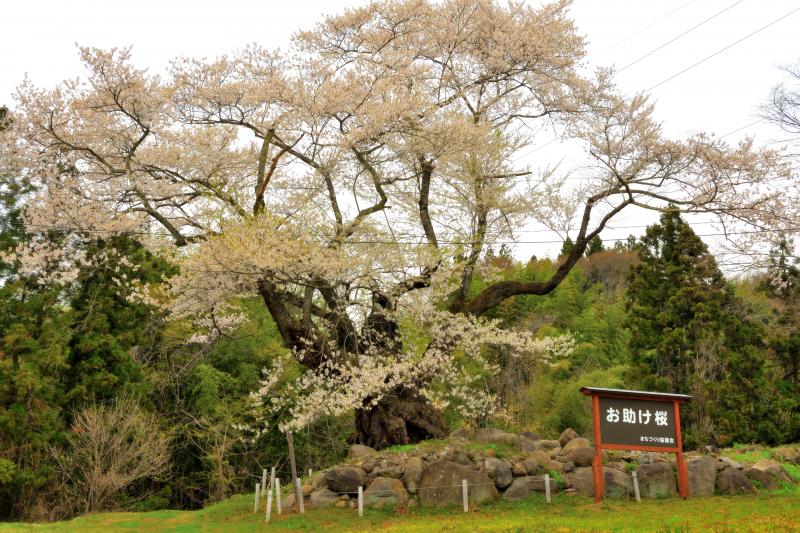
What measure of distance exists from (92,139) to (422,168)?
698 cm

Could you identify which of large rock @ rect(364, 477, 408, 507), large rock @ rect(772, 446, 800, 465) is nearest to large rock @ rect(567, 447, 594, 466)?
large rock @ rect(364, 477, 408, 507)

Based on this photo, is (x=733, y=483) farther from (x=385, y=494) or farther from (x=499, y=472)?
(x=385, y=494)

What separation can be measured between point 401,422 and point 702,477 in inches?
236

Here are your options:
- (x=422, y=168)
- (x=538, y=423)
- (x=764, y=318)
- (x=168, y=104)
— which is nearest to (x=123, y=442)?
(x=168, y=104)

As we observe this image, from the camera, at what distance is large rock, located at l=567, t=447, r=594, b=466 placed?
1388 centimetres

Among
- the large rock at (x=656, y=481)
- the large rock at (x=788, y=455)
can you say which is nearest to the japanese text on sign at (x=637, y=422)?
the large rock at (x=656, y=481)

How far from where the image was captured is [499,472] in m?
13.4

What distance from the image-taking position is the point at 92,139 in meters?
15.4

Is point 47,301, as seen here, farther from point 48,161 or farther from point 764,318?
point 764,318

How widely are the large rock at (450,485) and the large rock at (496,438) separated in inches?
75.7

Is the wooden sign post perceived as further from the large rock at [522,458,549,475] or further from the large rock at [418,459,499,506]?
the large rock at [418,459,499,506]

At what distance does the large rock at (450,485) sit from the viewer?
1303 centimetres

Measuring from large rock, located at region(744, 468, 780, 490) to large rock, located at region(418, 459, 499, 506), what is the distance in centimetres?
487

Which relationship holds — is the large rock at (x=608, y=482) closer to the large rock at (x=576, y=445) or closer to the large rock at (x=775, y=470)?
the large rock at (x=576, y=445)
